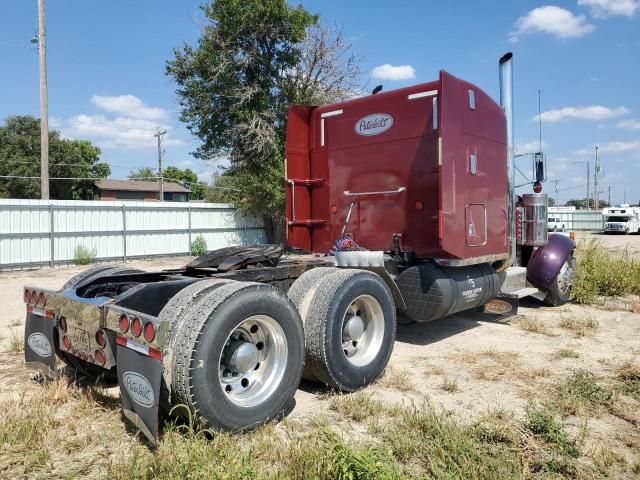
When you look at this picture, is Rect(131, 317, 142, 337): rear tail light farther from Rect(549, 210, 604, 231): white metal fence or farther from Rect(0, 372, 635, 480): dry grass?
Rect(549, 210, 604, 231): white metal fence

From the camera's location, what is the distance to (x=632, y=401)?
13.6ft

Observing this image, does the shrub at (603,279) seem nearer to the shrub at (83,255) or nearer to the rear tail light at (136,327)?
the rear tail light at (136,327)

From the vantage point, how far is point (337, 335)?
4254 millimetres

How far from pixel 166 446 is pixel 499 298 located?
5155 millimetres

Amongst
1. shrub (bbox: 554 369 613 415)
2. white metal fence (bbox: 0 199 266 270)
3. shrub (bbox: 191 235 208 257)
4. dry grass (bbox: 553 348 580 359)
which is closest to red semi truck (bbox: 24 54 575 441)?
dry grass (bbox: 553 348 580 359)

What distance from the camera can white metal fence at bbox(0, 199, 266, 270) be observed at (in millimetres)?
16766

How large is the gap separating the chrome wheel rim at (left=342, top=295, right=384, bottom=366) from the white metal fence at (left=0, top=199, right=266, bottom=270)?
15573mm

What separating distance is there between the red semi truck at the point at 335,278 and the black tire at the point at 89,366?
0.6 inches

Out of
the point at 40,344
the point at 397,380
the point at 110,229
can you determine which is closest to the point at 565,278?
the point at 397,380

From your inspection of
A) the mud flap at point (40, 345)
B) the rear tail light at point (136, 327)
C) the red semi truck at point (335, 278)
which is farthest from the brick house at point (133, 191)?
the rear tail light at point (136, 327)

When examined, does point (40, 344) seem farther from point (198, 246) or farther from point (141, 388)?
point (198, 246)

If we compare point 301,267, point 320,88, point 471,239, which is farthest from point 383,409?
point 320,88

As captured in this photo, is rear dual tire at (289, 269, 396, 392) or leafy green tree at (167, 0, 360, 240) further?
leafy green tree at (167, 0, 360, 240)

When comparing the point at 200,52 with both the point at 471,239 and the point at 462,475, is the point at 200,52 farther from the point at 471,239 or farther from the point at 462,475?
the point at 462,475
